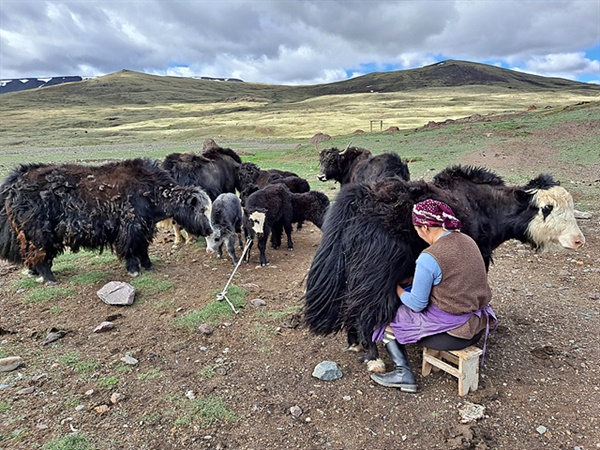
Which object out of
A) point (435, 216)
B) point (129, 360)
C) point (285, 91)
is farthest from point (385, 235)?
point (285, 91)

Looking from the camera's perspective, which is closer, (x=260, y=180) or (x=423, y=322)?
(x=423, y=322)

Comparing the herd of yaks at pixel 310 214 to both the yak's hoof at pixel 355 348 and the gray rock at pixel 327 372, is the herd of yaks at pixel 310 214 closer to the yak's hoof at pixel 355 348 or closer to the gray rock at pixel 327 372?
the yak's hoof at pixel 355 348

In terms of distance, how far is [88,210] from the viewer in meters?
5.70

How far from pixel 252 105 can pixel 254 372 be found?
10146 centimetres

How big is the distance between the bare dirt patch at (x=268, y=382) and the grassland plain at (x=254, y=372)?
12 mm

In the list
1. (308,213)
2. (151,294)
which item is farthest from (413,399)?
(308,213)

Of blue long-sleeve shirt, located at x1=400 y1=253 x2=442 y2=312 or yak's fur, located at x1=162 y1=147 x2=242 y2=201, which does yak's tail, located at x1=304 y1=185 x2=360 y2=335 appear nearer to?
blue long-sleeve shirt, located at x1=400 y1=253 x2=442 y2=312

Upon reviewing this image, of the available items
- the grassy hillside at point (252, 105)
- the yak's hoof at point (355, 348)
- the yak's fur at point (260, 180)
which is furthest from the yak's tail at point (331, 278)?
the grassy hillside at point (252, 105)

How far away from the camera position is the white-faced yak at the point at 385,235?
3.23 m

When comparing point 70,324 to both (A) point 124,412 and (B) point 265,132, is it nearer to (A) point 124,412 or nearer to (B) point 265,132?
(A) point 124,412

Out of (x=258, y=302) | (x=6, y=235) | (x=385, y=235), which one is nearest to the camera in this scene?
(x=385, y=235)

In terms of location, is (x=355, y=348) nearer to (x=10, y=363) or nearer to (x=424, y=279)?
(x=424, y=279)

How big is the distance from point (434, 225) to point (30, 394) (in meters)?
3.55

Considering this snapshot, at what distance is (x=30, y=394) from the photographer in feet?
10.9
